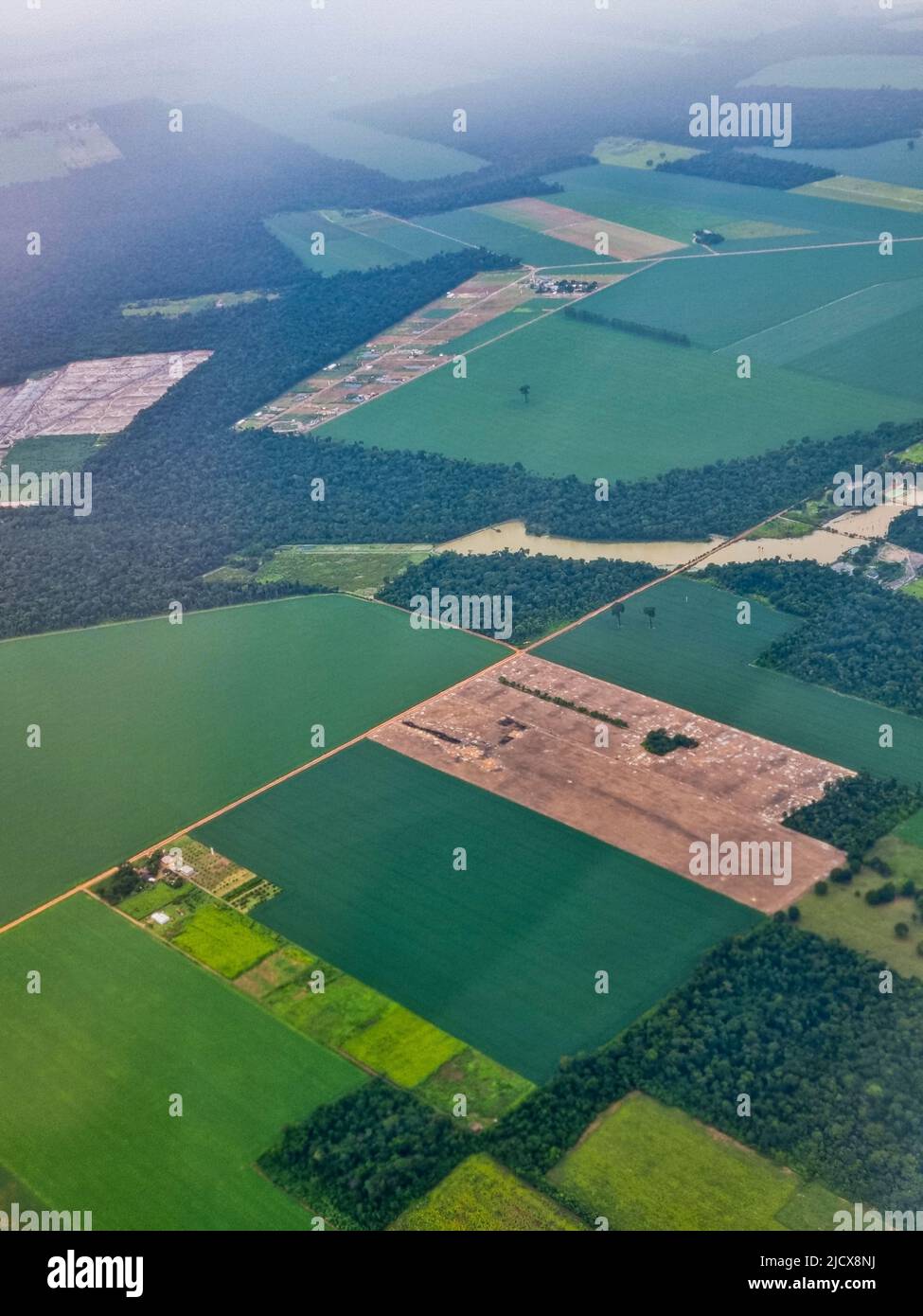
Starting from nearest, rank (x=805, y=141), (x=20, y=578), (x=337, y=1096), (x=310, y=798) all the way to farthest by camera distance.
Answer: (x=337, y=1096) < (x=310, y=798) < (x=20, y=578) < (x=805, y=141)

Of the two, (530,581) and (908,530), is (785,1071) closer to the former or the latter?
(530,581)

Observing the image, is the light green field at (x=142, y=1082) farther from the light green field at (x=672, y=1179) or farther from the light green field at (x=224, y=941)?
the light green field at (x=672, y=1179)

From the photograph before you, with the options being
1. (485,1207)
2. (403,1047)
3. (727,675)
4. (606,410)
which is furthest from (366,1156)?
(606,410)

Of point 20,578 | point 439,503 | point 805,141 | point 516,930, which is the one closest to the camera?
point 516,930

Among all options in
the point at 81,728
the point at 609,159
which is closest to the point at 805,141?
the point at 609,159

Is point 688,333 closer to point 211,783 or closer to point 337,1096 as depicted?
point 211,783

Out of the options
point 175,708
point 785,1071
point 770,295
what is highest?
point 770,295
